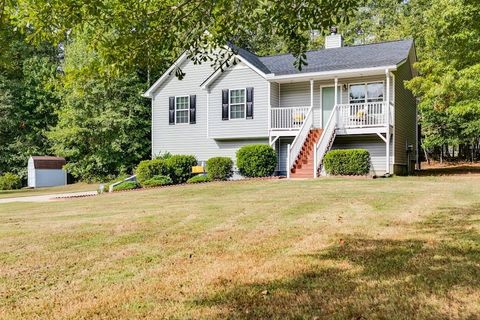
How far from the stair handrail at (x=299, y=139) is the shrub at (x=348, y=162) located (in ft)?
4.14

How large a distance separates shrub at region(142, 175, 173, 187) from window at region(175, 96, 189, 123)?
15.3 feet

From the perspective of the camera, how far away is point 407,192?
10703 millimetres

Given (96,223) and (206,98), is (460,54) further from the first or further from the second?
(96,223)

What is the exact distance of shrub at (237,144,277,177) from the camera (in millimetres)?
17875

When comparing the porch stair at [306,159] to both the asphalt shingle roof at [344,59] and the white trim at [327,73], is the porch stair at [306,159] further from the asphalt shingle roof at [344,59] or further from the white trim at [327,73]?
the asphalt shingle roof at [344,59]

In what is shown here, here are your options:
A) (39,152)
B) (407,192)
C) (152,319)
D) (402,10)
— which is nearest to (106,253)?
(152,319)

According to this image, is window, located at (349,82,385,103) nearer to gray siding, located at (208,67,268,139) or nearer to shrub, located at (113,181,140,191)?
gray siding, located at (208,67,268,139)

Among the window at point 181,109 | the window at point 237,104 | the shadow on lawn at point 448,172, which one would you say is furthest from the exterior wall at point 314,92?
the window at point 181,109

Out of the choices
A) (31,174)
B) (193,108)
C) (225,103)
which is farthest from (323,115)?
(31,174)

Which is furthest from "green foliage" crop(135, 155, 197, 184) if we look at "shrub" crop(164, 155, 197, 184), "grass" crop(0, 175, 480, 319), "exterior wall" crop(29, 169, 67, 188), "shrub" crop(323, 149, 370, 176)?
"exterior wall" crop(29, 169, 67, 188)

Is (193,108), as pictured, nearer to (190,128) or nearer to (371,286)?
(190,128)

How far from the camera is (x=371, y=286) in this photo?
12.0 feet

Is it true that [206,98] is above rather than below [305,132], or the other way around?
above

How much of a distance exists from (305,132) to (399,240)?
42.5ft
